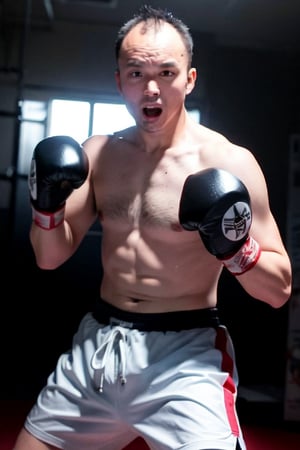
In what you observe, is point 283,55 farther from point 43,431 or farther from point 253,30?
point 43,431

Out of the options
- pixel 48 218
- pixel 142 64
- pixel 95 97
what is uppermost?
pixel 95 97

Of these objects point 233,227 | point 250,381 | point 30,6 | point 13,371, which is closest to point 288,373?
point 250,381

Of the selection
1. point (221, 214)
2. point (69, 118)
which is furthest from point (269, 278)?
point (69, 118)

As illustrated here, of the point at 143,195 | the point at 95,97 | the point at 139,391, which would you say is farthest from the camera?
the point at 95,97

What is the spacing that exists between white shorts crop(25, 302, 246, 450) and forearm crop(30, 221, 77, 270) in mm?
203

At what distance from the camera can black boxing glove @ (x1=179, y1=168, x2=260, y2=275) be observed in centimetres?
111

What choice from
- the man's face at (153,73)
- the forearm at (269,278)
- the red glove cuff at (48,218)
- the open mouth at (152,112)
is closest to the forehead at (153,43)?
the man's face at (153,73)

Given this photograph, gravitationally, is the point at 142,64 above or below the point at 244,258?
above

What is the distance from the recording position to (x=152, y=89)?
4.22 feet

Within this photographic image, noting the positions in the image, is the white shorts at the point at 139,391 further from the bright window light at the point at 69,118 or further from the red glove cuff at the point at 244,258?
the bright window light at the point at 69,118

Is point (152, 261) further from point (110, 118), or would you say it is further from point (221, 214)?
point (110, 118)

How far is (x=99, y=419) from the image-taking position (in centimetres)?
129

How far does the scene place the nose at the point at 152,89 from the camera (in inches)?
50.6

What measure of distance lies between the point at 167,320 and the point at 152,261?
0.46 feet
